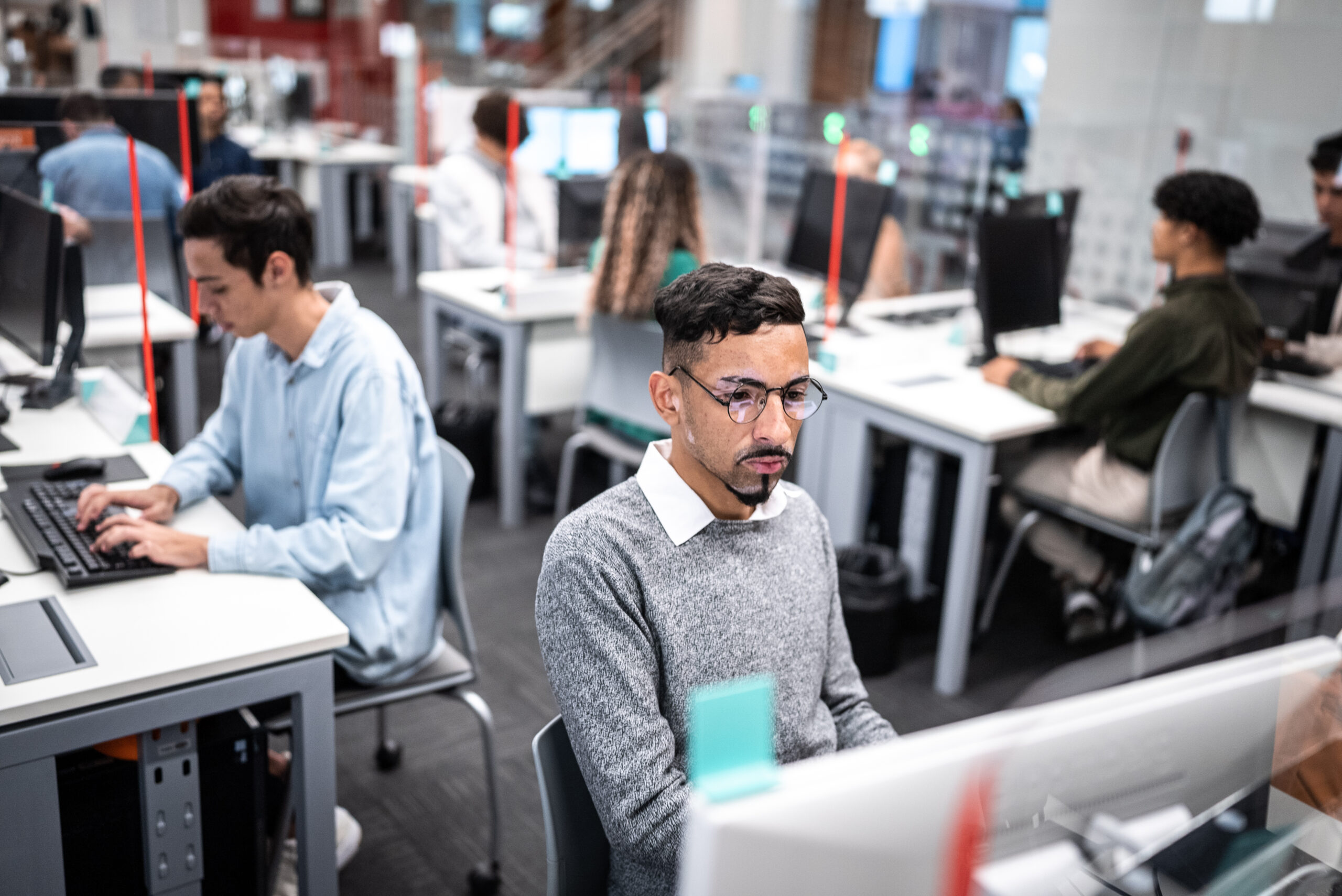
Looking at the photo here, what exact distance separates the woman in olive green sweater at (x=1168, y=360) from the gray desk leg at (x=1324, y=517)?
0.40 meters

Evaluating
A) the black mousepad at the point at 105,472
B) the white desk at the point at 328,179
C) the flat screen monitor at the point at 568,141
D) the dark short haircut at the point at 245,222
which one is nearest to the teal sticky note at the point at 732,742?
the dark short haircut at the point at 245,222

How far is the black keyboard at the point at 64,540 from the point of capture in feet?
5.30

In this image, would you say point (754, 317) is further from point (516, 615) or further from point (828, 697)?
point (516, 615)

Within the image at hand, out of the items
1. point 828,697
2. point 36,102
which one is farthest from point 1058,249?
point 36,102

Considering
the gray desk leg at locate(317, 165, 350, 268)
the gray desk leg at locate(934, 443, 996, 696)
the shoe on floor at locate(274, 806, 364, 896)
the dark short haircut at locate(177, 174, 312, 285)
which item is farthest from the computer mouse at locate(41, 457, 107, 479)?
the gray desk leg at locate(317, 165, 350, 268)

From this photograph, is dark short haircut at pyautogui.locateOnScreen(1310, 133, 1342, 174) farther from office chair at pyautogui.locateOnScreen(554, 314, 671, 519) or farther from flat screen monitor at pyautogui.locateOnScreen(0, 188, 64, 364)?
flat screen monitor at pyautogui.locateOnScreen(0, 188, 64, 364)

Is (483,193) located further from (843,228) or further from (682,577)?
(682,577)

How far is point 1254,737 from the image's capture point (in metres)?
0.77

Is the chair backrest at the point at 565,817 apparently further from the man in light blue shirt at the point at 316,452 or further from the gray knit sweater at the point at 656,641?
the man in light blue shirt at the point at 316,452

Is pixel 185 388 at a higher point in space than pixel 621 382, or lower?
lower

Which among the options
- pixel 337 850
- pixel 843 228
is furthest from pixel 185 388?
pixel 843 228

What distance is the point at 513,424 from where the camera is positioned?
11.7 ft

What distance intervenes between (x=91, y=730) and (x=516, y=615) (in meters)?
1.75

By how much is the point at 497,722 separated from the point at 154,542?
1088 mm
